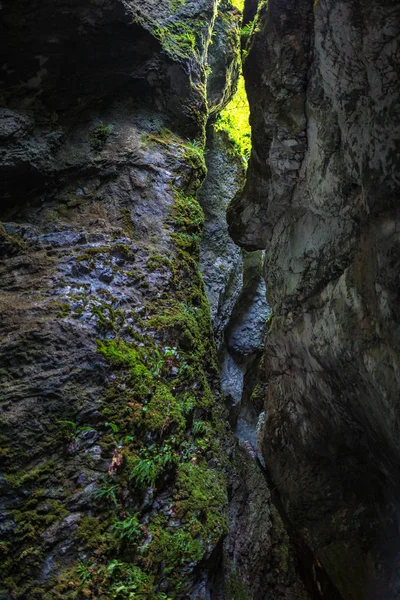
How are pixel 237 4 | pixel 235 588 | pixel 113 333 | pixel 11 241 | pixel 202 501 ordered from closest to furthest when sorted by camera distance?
pixel 202 501
pixel 113 333
pixel 235 588
pixel 11 241
pixel 237 4

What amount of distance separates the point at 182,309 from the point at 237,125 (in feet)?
26.7

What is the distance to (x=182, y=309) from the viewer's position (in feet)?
18.7

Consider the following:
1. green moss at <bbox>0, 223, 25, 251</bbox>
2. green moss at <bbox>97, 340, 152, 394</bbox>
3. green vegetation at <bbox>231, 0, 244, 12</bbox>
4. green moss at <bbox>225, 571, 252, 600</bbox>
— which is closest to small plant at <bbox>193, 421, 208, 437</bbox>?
green moss at <bbox>97, 340, 152, 394</bbox>

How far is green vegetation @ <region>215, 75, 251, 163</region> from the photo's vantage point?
11.7 metres

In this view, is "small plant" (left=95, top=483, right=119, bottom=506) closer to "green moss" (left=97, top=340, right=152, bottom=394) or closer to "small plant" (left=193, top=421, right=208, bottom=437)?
"green moss" (left=97, top=340, right=152, bottom=394)

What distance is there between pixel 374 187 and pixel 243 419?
346 inches

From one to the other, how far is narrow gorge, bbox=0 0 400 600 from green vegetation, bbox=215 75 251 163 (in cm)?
338

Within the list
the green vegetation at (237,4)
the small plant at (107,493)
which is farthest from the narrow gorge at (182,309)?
the green vegetation at (237,4)

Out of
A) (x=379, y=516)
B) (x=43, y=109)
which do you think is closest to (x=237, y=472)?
(x=379, y=516)

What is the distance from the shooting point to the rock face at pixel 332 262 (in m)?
2.67

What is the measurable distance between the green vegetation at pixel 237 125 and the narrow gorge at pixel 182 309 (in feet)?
11.1

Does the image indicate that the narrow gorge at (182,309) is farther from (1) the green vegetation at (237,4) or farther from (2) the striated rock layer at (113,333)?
(1) the green vegetation at (237,4)

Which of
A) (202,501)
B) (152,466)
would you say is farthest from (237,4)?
(202,501)

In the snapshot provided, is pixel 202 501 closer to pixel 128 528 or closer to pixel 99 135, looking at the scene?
pixel 128 528
